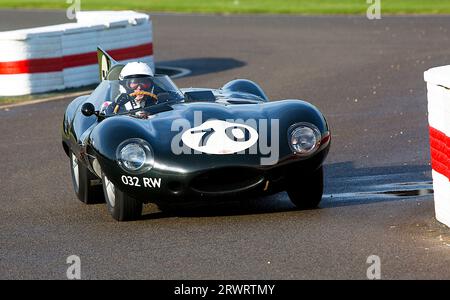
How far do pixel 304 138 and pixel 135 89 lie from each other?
190cm

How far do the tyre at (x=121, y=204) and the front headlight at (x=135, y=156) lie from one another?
0.30m

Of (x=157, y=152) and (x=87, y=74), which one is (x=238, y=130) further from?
(x=87, y=74)

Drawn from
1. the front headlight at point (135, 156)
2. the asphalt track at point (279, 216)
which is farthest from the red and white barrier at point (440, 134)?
the front headlight at point (135, 156)

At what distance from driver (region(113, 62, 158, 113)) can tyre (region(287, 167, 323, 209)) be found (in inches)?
65.3

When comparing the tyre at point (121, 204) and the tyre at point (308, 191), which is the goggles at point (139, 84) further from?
the tyre at point (308, 191)

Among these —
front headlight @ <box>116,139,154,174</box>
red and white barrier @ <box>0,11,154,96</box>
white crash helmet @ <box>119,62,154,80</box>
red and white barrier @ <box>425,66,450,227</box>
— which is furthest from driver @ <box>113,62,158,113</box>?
red and white barrier @ <box>0,11,154,96</box>

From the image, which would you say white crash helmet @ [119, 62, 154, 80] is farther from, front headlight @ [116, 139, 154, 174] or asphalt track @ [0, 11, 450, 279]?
front headlight @ [116, 139, 154, 174]

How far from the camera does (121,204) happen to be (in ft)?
29.7

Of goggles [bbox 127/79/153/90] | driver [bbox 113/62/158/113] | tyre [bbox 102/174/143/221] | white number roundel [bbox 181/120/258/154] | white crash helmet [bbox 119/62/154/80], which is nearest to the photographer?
white number roundel [bbox 181/120/258/154]

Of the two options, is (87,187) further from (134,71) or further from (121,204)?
(121,204)

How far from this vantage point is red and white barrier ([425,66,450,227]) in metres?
8.20
